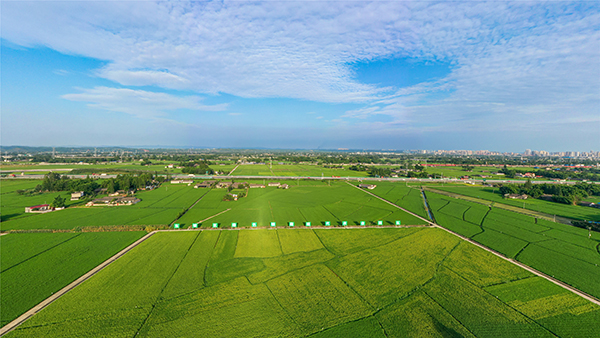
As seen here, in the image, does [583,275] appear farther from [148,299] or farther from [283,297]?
[148,299]

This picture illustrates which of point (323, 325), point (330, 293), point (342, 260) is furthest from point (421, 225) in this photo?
point (323, 325)

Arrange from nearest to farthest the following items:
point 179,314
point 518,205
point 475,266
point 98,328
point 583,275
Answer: point 98,328
point 179,314
point 583,275
point 475,266
point 518,205

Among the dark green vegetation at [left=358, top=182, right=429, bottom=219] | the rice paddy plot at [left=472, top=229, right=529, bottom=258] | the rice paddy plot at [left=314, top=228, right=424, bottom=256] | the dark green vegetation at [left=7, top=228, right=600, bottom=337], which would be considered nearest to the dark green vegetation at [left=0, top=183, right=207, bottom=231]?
the dark green vegetation at [left=7, top=228, right=600, bottom=337]

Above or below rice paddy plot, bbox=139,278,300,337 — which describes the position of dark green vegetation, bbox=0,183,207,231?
above

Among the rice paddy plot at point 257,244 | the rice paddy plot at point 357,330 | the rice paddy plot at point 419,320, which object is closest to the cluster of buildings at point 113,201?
the rice paddy plot at point 257,244

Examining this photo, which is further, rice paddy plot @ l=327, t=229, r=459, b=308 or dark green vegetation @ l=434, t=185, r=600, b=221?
dark green vegetation @ l=434, t=185, r=600, b=221

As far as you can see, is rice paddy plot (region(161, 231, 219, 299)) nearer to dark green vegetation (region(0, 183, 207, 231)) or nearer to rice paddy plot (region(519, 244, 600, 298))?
dark green vegetation (region(0, 183, 207, 231))

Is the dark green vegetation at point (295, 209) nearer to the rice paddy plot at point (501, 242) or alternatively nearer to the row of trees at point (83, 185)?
the rice paddy plot at point (501, 242)
